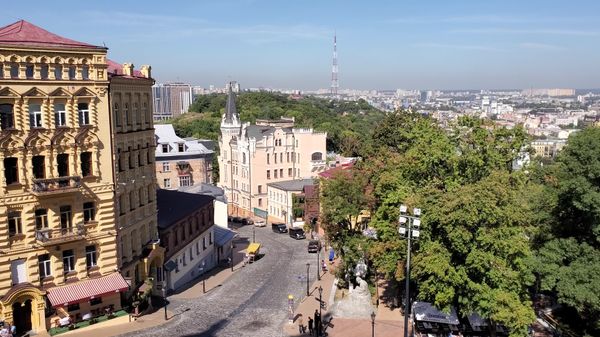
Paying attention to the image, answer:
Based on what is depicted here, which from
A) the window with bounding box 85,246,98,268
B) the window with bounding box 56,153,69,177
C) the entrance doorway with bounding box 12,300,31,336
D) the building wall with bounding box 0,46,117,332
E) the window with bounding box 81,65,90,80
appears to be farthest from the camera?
the window with bounding box 85,246,98,268

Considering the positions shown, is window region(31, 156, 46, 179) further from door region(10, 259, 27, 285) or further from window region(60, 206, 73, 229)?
door region(10, 259, 27, 285)

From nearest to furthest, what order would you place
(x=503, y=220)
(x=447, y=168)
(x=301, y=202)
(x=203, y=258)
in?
1. (x=503, y=220)
2. (x=447, y=168)
3. (x=203, y=258)
4. (x=301, y=202)

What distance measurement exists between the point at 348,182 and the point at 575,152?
1567 cm

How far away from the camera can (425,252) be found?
2962cm

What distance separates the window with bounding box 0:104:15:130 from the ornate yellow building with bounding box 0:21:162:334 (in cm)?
5

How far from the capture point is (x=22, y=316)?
2998 centimetres

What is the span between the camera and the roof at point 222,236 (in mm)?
53594

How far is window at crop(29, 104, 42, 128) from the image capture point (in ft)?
97.0

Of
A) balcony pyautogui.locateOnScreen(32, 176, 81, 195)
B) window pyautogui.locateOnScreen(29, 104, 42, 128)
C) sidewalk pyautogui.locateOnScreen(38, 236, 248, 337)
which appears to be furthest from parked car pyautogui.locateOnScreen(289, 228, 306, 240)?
window pyautogui.locateOnScreen(29, 104, 42, 128)

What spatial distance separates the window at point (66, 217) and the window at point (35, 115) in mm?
4756

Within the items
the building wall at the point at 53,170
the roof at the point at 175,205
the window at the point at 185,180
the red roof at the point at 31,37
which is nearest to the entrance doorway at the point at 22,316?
the building wall at the point at 53,170

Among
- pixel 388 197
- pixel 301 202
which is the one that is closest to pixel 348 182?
pixel 388 197

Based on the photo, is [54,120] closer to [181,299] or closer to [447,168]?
[181,299]

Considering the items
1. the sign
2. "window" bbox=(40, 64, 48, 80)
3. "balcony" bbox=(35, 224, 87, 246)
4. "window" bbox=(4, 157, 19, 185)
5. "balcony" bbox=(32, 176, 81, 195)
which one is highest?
"window" bbox=(40, 64, 48, 80)
